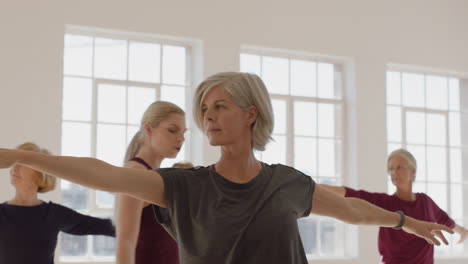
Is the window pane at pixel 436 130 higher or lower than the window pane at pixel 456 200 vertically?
higher

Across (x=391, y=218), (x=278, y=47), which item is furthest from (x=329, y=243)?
(x=391, y=218)

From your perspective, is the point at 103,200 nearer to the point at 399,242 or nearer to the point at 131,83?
the point at 131,83

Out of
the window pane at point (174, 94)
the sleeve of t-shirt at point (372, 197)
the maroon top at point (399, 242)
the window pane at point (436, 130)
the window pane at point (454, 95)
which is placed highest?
the window pane at point (454, 95)

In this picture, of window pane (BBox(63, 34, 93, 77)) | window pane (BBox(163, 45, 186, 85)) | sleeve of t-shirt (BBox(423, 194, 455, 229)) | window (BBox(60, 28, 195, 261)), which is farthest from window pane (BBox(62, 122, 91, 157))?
sleeve of t-shirt (BBox(423, 194, 455, 229))

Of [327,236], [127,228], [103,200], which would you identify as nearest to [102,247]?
[103,200]

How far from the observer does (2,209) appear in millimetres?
3285

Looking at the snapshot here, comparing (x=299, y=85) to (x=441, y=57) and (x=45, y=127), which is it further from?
(x=45, y=127)

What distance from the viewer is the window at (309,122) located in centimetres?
776

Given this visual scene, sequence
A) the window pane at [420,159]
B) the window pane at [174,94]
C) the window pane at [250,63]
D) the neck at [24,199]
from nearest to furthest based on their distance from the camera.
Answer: the neck at [24,199] → the window pane at [174,94] → the window pane at [250,63] → the window pane at [420,159]

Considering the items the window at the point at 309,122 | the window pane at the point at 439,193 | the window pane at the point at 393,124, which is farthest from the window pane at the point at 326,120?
the window pane at the point at 439,193

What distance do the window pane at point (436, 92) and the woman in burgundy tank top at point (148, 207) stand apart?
6505 mm

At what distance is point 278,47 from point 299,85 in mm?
646

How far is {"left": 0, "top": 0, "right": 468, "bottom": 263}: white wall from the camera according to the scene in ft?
20.2

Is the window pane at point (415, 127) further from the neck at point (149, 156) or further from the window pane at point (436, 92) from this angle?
the neck at point (149, 156)
